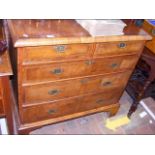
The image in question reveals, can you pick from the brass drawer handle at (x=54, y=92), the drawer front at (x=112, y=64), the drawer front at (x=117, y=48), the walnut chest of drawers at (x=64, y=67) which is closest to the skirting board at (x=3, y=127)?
the walnut chest of drawers at (x=64, y=67)

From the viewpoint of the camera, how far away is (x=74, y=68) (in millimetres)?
1352

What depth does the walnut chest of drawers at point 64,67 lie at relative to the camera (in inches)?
44.5

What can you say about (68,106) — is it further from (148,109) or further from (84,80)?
(148,109)

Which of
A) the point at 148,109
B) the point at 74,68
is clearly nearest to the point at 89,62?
the point at 74,68

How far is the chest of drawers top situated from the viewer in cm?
105

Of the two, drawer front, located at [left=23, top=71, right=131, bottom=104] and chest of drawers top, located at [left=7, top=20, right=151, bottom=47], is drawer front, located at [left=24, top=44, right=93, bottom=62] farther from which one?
drawer front, located at [left=23, top=71, right=131, bottom=104]

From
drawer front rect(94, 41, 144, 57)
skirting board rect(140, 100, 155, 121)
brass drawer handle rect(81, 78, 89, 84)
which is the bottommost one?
skirting board rect(140, 100, 155, 121)

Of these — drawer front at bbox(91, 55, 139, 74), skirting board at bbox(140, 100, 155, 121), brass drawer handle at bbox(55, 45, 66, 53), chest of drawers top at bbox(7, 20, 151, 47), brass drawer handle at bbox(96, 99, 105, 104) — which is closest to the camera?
chest of drawers top at bbox(7, 20, 151, 47)

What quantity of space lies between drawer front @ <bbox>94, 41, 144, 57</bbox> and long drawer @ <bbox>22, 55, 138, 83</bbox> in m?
0.06

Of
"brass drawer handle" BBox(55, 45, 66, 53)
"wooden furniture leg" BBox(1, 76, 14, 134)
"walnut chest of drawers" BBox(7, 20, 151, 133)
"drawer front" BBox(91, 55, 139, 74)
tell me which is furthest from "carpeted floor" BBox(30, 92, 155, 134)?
"brass drawer handle" BBox(55, 45, 66, 53)

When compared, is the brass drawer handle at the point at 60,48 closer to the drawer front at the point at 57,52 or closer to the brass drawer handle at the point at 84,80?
the drawer front at the point at 57,52

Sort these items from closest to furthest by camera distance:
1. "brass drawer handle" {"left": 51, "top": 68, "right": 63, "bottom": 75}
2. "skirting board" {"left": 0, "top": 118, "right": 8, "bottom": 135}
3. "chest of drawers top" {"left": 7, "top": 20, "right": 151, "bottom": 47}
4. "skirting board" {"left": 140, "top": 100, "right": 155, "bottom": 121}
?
1. "chest of drawers top" {"left": 7, "top": 20, "right": 151, "bottom": 47}
2. "brass drawer handle" {"left": 51, "top": 68, "right": 63, "bottom": 75}
3. "skirting board" {"left": 0, "top": 118, "right": 8, "bottom": 135}
4. "skirting board" {"left": 140, "top": 100, "right": 155, "bottom": 121}
